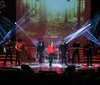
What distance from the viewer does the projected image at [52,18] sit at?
22750 mm

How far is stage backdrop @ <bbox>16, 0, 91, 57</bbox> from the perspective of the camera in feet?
74.6

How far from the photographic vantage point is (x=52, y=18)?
2294cm

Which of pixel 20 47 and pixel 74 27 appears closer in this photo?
pixel 20 47

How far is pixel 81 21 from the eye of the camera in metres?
22.7

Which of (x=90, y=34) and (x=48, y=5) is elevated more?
(x=48, y=5)

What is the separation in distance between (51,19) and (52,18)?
11 centimetres

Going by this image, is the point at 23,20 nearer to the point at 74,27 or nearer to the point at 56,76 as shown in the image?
the point at 74,27

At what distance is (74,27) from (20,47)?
22.1 feet

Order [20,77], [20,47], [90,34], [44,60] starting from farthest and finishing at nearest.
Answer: [90,34]
[44,60]
[20,47]
[20,77]

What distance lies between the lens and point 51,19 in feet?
75.2

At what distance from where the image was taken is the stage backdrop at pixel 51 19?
22.7 m

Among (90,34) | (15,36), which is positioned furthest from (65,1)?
(15,36)

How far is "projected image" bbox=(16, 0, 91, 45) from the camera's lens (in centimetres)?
2275

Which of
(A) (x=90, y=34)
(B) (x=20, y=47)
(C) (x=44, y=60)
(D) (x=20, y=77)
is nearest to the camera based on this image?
(D) (x=20, y=77)
